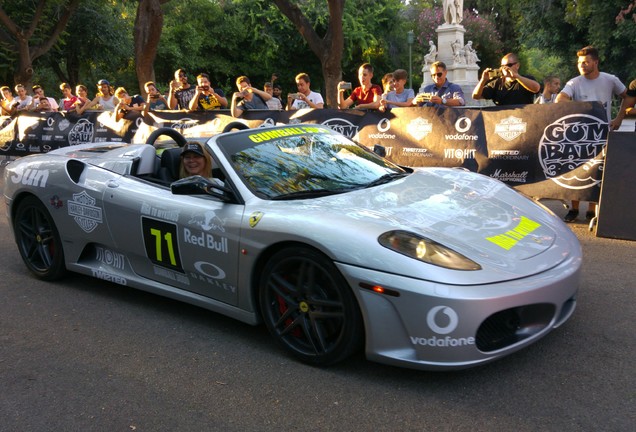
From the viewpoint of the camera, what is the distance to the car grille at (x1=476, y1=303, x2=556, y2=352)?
126 inches

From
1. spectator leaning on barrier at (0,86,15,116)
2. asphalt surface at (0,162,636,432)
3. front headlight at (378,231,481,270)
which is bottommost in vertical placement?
asphalt surface at (0,162,636,432)

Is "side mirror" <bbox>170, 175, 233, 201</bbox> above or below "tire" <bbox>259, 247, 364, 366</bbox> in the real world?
above

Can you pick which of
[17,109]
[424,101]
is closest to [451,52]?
[17,109]

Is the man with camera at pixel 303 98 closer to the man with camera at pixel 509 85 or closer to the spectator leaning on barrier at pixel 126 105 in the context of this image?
the man with camera at pixel 509 85

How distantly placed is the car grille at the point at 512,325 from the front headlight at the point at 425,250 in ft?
0.97

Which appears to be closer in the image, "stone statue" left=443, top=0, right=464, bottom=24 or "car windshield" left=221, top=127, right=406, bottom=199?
"car windshield" left=221, top=127, right=406, bottom=199

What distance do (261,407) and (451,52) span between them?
1165 inches

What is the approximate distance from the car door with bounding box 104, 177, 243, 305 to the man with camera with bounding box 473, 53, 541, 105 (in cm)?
470

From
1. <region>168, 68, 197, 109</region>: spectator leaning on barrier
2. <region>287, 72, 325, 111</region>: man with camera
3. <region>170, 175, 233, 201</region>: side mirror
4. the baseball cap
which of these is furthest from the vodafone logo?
<region>168, 68, 197, 109</region>: spectator leaning on barrier

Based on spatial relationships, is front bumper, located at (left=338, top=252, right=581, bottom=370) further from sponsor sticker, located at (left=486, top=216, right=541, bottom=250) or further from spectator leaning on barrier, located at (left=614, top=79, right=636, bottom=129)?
spectator leaning on barrier, located at (left=614, top=79, right=636, bottom=129)

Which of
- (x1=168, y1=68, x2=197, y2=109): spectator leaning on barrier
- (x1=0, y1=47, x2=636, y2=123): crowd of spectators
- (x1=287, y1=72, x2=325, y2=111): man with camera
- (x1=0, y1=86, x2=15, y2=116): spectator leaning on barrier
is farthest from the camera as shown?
(x1=0, y1=86, x2=15, y2=116): spectator leaning on barrier

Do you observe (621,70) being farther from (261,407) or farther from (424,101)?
(261,407)

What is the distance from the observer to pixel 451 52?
3058 centimetres

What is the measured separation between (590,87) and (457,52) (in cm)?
2426
